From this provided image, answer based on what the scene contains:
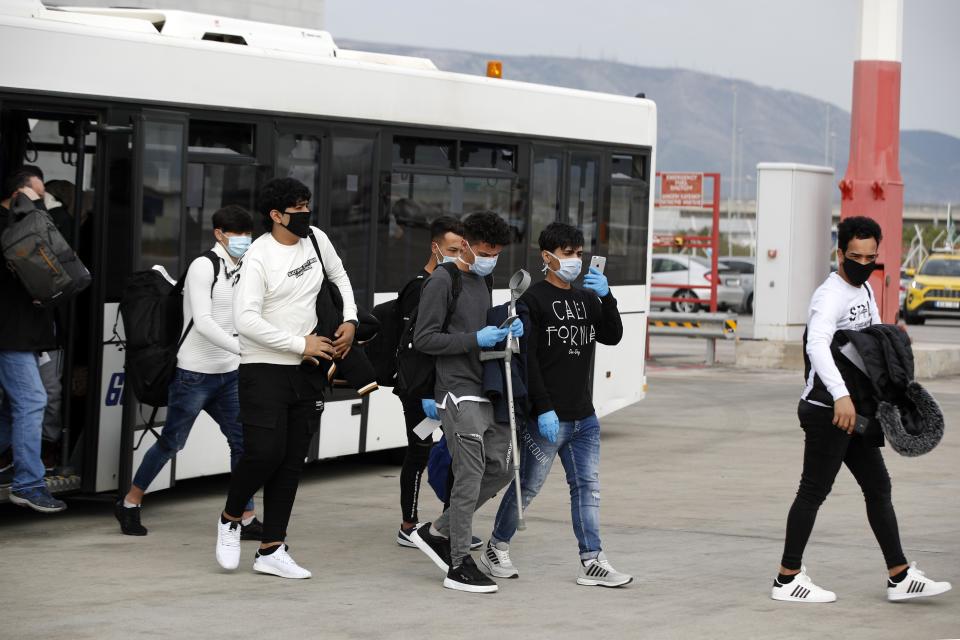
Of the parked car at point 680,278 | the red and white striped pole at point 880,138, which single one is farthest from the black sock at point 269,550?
the parked car at point 680,278

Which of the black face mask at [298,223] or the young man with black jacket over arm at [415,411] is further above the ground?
the black face mask at [298,223]

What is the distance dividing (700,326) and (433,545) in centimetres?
1499

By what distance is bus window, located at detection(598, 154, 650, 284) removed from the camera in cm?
1328

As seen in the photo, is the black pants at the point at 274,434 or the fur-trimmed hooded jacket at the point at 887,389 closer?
the fur-trimmed hooded jacket at the point at 887,389

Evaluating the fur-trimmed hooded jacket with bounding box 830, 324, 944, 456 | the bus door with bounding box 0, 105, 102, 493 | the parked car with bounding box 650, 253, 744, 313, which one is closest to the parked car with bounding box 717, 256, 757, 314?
the parked car with bounding box 650, 253, 744, 313

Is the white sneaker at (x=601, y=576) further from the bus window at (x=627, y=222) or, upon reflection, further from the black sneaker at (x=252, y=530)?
the bus window at (x=627, y=222)

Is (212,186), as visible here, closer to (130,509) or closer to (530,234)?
(130,509)

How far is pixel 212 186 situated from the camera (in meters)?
9.50

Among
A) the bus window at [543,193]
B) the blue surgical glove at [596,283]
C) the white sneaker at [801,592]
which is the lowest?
the white sneaker at [801,592]

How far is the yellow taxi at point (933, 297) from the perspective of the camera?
34969 millimetres

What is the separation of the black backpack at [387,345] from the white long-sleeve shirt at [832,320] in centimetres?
214

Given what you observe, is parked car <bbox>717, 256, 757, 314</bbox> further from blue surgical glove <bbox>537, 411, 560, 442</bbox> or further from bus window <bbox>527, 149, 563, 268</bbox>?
blue surgical glove <bbox>537, 411, 560, 442</bbox>

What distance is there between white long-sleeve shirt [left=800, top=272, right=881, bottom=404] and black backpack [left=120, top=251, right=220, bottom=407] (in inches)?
124

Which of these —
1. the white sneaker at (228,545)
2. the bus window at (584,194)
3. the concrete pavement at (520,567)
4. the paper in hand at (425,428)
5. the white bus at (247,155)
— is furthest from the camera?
the bus window at (584,194)
